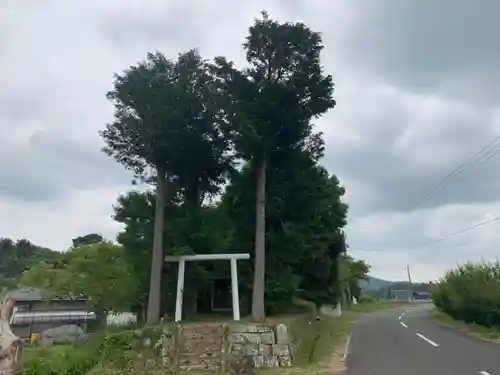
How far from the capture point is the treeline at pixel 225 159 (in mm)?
21094

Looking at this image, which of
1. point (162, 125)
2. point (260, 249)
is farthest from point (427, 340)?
point (162, 125)

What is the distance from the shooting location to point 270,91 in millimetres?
20875

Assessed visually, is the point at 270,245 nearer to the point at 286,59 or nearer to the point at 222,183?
the point at 222,183

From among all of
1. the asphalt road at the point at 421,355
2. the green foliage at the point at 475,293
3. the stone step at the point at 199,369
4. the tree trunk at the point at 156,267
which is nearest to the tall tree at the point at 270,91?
the tree trunk at the point at 156,267

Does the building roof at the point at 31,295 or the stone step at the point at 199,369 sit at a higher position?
the building roof at the point at 31,295

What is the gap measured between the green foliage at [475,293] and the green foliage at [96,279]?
15.6 meters

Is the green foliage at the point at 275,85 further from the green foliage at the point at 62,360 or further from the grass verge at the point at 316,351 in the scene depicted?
the green foliage at the point at 62,360

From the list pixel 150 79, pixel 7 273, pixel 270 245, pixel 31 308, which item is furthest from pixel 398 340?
pixel 7 273

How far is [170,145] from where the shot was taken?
21.5 meters

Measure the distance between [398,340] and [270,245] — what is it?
6139 mm

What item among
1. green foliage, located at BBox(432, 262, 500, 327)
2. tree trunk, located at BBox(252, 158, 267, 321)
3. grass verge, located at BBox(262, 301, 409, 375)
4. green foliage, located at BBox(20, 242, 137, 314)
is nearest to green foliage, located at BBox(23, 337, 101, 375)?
grass verge, located at BBox(262, 301, 409, 375)

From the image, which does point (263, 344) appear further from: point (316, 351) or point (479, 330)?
point (479, 330)

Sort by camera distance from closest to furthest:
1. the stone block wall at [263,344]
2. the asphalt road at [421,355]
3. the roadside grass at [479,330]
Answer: the asphalt road at [421,355] < the stone block wall at [263,344] < the roadside grass at [479,330]

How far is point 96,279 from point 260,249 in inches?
537
